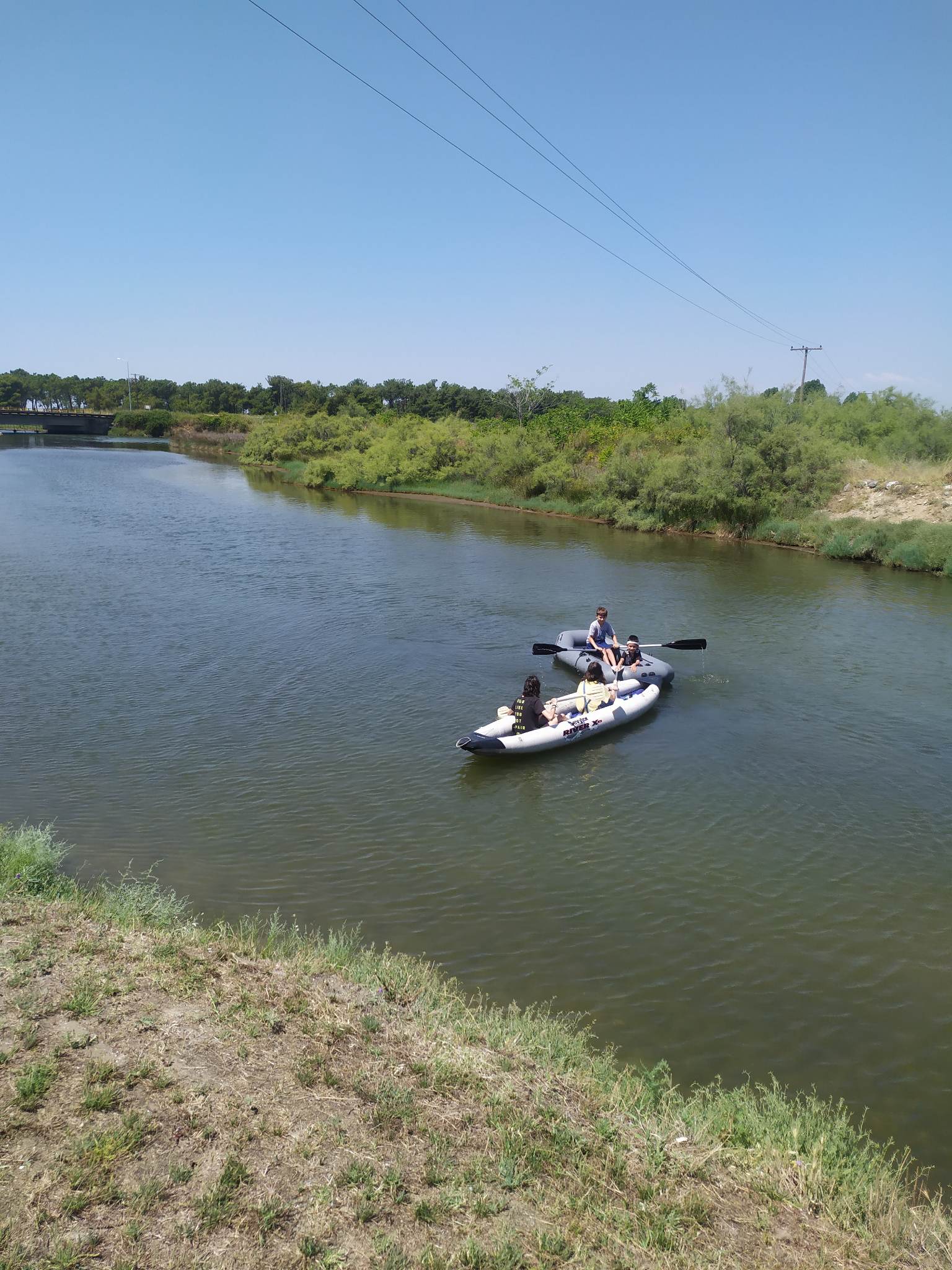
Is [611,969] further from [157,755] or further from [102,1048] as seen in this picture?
[157,755]

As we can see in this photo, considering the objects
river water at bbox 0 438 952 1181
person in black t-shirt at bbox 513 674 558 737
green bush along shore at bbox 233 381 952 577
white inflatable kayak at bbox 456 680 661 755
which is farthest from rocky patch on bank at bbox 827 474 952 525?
person in black t-shirt at bbox 513 674 558 737

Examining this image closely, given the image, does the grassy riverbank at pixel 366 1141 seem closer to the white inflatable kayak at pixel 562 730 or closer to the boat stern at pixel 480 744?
the boat stern at pixel 480 744

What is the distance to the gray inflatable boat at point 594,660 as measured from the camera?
16.8m

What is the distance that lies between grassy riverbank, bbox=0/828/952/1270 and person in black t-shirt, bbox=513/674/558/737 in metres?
6.73

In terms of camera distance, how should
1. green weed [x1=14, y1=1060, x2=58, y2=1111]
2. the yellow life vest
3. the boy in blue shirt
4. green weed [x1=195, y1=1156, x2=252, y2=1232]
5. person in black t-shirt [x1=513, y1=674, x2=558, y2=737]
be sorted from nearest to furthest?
1. green weed [x1=195, y1=1156, x2=252, y2=1232]
2. green weed [x1=14, y1=1060, x2=58, y2=1111]
3. person in black t-shirt [x1=513, y1=674, x2=558, y2=737]
4. the yellow life vest
5. the boy in blue shirt

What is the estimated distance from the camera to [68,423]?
390 ft

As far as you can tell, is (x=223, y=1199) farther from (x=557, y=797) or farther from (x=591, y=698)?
(x=591, y=698)

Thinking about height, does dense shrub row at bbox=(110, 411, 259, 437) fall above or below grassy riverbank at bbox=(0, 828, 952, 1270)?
above

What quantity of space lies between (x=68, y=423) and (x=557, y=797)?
12484 centimetres

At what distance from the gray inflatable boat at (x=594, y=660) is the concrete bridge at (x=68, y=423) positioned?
116 metres

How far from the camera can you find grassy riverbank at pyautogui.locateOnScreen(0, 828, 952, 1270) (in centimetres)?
434

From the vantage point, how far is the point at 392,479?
55.5 m

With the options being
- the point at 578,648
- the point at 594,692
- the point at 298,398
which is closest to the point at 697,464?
the point at 578,648

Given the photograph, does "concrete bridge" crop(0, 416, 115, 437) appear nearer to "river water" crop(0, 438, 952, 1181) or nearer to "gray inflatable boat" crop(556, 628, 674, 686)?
"river water" crop(0, 438, 952, 1181)
